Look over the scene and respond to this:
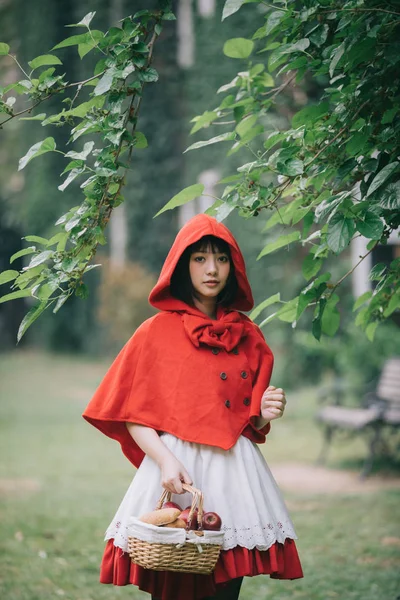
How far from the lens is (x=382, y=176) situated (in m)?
2.52

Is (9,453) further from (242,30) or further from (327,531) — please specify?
(242,30)

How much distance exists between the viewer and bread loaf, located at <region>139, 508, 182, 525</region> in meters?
2.34

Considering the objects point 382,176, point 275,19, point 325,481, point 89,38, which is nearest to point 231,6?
point 275,19

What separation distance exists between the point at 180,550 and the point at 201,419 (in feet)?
1.63

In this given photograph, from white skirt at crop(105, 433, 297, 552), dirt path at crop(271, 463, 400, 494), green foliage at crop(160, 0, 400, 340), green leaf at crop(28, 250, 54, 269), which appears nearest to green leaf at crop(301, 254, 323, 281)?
green foliage at crop(160, 0, 400, 340)

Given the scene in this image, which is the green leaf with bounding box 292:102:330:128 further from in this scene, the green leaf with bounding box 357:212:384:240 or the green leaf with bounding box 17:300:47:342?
the green leaf with bounding box 17:300:47:342

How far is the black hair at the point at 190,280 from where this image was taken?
2812mm

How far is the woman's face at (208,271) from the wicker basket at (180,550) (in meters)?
0.86

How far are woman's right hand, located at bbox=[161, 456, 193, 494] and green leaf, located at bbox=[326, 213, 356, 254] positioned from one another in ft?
2.72

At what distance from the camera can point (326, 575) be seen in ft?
15.8

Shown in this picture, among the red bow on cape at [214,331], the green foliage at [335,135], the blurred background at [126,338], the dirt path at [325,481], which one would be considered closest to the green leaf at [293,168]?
the green foliage at [335,135]

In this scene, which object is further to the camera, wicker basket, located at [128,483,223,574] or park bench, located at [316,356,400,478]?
park bench, located at [316,356,400,478]

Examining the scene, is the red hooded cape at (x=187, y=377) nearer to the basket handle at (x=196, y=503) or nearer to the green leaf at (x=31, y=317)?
the basket handle at (x=196, y=503)

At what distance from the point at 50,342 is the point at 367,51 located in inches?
638
